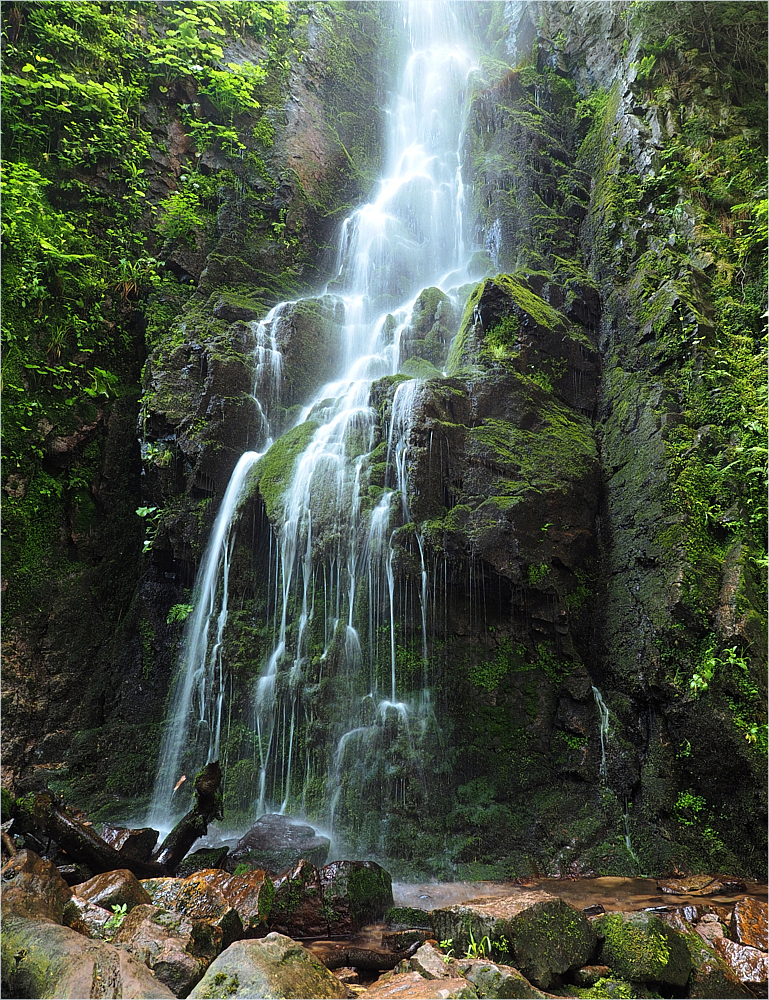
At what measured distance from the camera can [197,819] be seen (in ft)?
19.2

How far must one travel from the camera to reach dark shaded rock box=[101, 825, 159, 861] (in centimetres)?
538

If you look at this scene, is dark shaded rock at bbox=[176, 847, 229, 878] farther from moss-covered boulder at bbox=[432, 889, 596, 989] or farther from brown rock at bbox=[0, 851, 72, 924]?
moss-covered boulder at bbox=[432, 889, 596, 989]

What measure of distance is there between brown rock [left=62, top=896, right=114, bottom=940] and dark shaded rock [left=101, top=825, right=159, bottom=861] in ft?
4.91

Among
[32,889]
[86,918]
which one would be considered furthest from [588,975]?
[32,889]

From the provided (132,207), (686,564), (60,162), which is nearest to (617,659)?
(686,564)

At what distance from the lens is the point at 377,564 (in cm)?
775

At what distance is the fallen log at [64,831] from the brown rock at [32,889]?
117 centimetres

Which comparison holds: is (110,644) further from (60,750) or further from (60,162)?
(60,162)

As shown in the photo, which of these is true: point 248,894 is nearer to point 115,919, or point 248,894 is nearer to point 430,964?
point 115,919

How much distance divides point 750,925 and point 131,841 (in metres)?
5.41

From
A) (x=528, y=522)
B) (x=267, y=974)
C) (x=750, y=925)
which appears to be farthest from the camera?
(x=528, y=522)

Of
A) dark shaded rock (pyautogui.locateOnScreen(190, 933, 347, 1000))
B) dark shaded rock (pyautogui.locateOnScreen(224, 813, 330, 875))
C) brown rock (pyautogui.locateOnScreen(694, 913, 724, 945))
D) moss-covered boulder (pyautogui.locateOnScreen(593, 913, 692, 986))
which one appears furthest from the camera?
dark shaded rock (pyautogui.locateOnScreen(224, 813, 330, 875))

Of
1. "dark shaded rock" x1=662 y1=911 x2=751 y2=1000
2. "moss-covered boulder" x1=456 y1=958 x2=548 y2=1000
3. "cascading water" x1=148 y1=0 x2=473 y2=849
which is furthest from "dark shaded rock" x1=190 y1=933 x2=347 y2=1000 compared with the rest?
"cascading water" x1=148 y1=0 x2=473 y2=849

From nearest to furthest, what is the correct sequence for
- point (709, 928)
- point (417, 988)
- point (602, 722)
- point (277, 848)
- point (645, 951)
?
point (417, 988), point (645, 951), point (709, 928), point (277, 848), point (602, 722)
